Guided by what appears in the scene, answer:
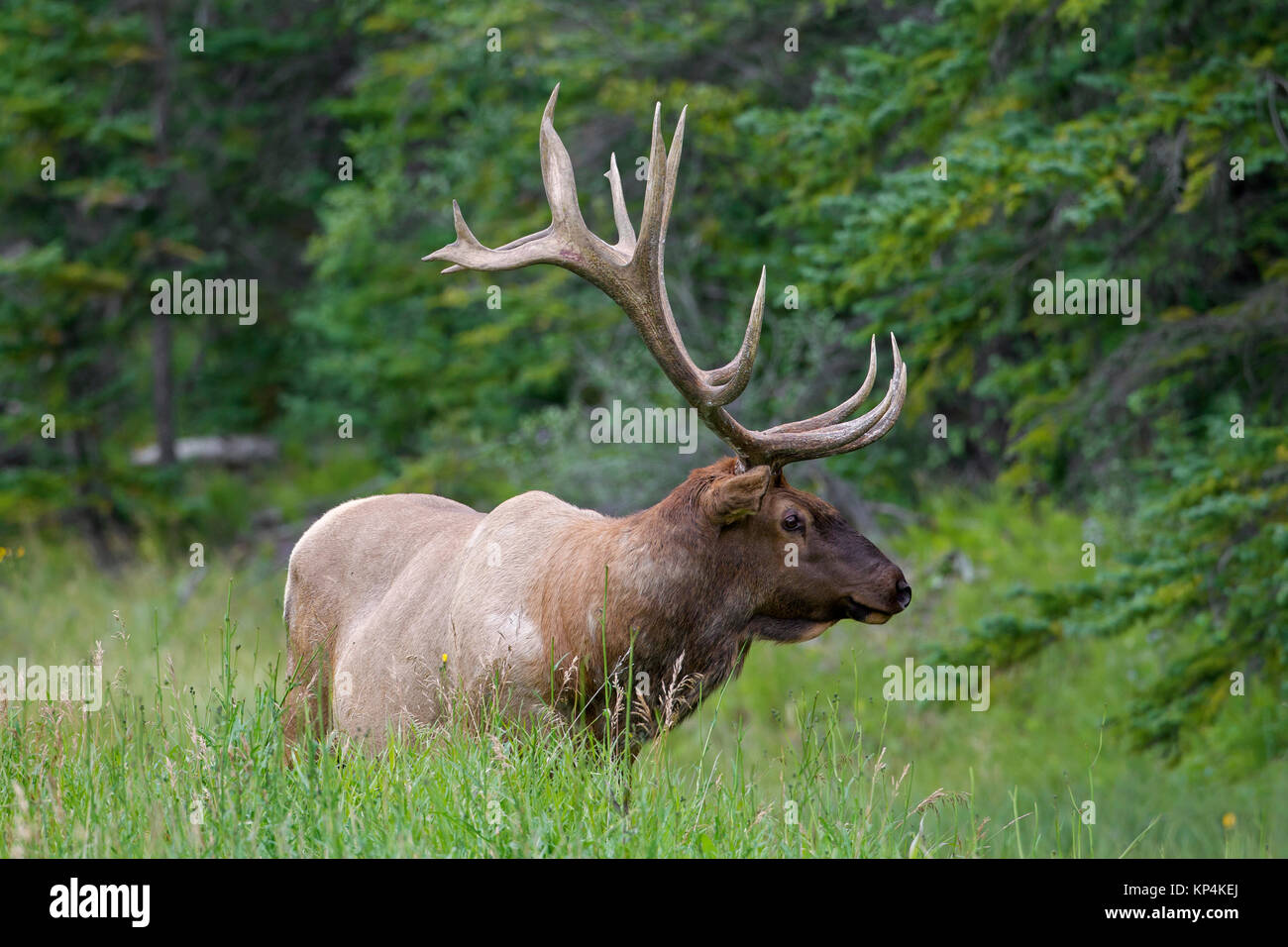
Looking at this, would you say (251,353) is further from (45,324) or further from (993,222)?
(993,222)

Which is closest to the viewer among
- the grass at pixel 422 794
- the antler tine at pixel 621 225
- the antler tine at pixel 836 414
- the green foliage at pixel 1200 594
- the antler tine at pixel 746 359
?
the grass at pixel 422 794

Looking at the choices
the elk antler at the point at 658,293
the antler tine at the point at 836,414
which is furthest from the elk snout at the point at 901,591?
the antler tine at the point at 836,414

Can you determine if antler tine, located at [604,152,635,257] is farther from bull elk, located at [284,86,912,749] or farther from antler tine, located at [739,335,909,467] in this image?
antler tine, located at [739,335,909,467]

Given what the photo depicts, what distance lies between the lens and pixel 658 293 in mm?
4941

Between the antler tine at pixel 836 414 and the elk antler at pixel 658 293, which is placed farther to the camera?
the antler tine at pixel 836 414

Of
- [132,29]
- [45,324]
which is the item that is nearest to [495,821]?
[45,324]

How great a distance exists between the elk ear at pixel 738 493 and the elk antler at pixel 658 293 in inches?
6.0

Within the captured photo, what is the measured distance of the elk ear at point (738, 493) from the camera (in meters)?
4.65

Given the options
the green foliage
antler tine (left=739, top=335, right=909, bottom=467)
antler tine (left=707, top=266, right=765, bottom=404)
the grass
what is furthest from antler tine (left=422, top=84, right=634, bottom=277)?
the green foliage

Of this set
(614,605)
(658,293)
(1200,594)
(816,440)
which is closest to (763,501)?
(816,440)

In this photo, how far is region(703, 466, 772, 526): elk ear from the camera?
465 centimetres

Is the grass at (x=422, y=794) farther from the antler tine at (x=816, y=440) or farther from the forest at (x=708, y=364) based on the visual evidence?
the antler tine at (x=816, y=440)

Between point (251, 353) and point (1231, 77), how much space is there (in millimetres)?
13832

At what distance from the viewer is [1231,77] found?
804 centimetres
